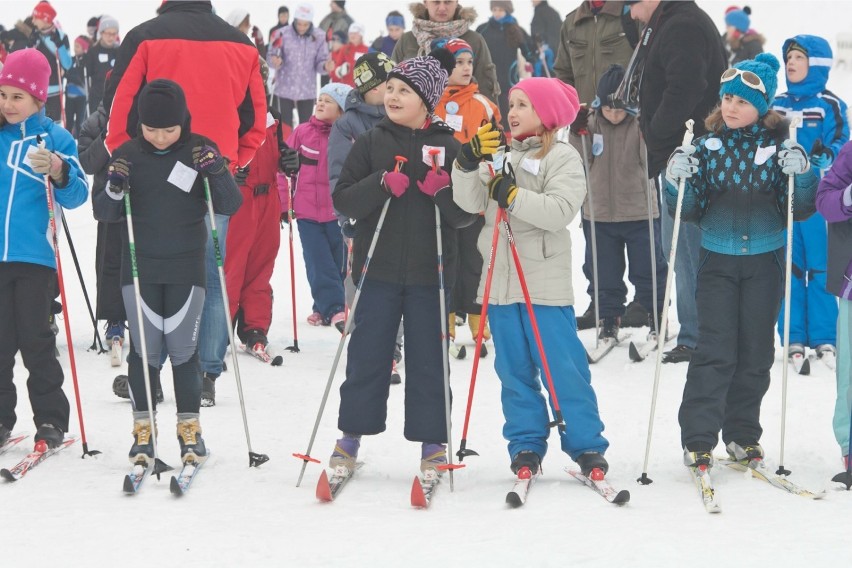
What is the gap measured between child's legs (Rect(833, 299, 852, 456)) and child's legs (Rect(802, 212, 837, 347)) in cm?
207

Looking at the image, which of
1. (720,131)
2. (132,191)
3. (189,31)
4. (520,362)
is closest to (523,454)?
(520,362)

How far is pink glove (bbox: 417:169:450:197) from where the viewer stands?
15.6 feet

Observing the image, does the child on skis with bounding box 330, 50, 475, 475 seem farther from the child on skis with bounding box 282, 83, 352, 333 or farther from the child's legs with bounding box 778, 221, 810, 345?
the child on skis with bounding box 282, 83, 352, 333

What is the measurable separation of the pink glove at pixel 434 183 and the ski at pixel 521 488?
1185 mm

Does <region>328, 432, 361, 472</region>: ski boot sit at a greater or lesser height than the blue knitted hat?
lesser

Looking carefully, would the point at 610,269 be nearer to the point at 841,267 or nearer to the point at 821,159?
the point at 821,159

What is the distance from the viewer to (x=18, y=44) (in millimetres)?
14859

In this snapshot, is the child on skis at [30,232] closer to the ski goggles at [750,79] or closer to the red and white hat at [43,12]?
the ski goggles at [750,79]

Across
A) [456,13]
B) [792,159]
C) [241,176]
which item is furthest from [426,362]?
[456,13]

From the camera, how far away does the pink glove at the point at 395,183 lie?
466 centimetres

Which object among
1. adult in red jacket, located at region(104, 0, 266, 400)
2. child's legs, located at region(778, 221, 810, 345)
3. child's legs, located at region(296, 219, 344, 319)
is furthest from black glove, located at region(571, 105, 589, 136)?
adult in red jacket, located at region(104, 0, 266, 400)

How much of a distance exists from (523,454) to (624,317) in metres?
3.58

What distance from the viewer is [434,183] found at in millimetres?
4770

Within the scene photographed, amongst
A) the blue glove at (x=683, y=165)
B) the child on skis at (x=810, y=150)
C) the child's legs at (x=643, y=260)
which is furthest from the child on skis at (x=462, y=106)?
the blue glove at (x=683, y=165)
